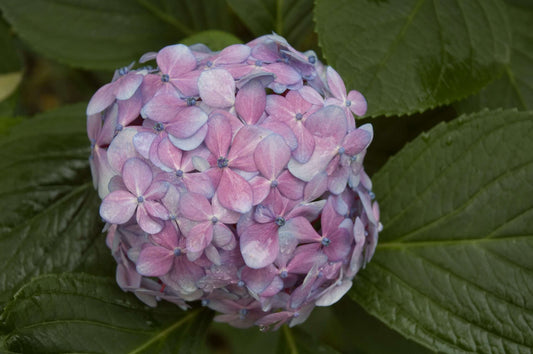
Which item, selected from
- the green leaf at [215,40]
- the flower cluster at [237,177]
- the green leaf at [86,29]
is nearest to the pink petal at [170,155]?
the flower cluster at [237,177]

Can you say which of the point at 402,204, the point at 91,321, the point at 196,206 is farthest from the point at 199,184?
the point at 402,204

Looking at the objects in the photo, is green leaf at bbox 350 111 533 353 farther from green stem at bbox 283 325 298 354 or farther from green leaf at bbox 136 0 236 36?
green leaf at bbox 136 0 236 36

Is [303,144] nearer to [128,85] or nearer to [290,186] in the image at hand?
[290,186]

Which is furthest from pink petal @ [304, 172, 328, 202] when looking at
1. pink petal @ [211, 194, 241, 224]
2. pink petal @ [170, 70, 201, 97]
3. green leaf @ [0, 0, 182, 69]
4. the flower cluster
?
green leaf @ [0, 0, 182, 69]

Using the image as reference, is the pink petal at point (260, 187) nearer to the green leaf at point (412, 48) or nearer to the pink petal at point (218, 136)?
the pink petal at point (218, 136)

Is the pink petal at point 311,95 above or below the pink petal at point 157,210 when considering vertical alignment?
above
